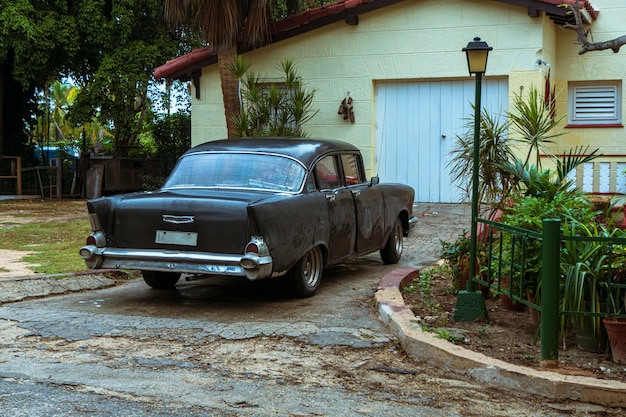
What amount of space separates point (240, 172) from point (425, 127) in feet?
24.9

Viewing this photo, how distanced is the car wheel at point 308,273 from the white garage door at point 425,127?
7206mm

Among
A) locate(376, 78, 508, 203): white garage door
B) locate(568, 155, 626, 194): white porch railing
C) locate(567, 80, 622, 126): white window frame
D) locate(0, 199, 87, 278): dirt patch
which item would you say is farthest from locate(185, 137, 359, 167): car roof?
locate(567, 80, 622, 126): white window frame

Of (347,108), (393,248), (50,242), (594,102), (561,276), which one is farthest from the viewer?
(594,102)

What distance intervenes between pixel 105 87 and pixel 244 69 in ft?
19.3

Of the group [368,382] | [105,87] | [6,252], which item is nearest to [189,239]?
[368,382]

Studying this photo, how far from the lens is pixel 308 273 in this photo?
7.95m

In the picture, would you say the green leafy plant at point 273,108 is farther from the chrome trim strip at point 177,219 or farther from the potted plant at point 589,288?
the potted plant at point 589,288

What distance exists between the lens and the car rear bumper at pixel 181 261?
6.96 meters

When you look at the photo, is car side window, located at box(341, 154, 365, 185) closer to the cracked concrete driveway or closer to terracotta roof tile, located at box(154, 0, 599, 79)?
the cracked concrete driveway

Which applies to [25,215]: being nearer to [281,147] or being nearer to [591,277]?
[281,147]

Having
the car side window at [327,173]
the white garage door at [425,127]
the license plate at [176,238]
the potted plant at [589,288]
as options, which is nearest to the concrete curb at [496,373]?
the potted plant at [589,288]

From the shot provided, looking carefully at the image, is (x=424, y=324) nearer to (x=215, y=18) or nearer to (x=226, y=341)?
(x=226, y=341)

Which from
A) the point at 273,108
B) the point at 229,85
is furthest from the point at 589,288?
the point at 229,85

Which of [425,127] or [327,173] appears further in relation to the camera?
[425,127]
